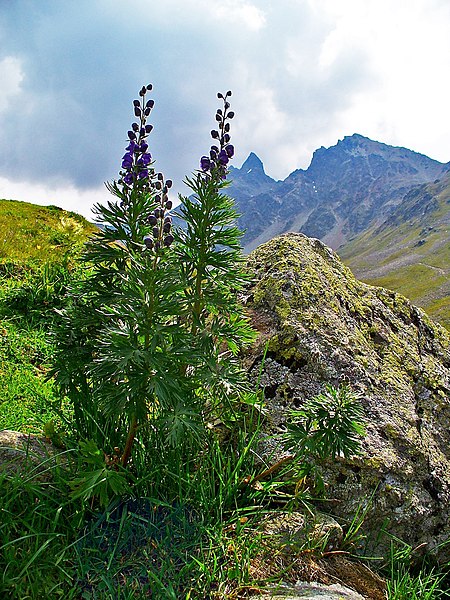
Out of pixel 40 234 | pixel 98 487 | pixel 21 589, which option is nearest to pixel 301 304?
pixel 98 487

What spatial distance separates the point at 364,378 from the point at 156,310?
2.75 metres

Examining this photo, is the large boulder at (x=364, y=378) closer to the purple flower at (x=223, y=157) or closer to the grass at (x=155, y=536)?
the grass at (x=155, y=536)

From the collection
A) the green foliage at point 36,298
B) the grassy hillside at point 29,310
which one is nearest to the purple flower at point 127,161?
the grassy hillside at point 29,310

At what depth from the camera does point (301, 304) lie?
5.14 metres

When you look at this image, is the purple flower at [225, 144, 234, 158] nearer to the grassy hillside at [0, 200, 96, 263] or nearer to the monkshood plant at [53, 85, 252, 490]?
the monkshood plant at [53, 85, 252, 490]

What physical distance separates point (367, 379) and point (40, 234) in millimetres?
13765

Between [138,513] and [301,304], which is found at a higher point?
[301,304]

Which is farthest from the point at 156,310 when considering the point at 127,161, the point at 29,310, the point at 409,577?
the point at 29,310

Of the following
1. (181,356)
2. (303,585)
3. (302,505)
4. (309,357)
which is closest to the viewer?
(181,356)

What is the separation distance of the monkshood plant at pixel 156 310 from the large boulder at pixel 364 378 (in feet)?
1.97

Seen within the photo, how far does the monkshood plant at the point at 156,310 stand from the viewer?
2.92 metres

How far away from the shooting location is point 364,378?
4777 mm

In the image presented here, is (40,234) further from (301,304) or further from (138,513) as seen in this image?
(138,513)

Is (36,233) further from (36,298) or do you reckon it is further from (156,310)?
(156,310)
